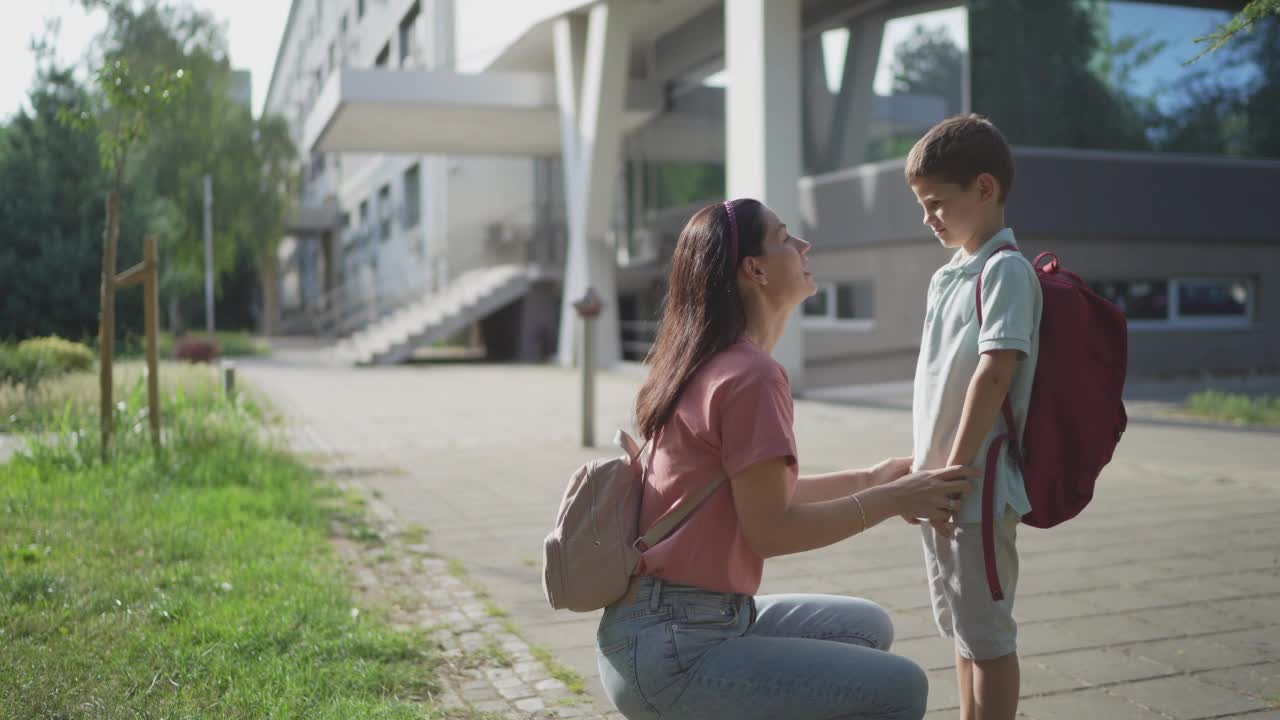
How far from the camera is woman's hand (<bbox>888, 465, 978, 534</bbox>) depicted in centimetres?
247

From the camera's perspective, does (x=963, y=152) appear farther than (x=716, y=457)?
Yes

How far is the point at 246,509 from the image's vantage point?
6.73 meters

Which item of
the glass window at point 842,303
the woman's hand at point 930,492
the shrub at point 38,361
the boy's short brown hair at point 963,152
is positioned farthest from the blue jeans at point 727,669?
the glass window at point 842,303

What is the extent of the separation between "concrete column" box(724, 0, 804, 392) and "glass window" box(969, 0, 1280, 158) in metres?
2.63

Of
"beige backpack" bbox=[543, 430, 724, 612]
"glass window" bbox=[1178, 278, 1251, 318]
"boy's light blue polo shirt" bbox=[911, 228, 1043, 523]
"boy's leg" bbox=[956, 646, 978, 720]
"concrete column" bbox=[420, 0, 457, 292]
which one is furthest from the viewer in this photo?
"concrete column" bbox=[420, 0, 457, 292]

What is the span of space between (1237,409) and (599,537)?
1104 centimetres

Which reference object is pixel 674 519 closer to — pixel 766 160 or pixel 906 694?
pixel 906 694

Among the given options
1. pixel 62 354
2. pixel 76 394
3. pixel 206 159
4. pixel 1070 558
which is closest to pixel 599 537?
pixel 1070 558

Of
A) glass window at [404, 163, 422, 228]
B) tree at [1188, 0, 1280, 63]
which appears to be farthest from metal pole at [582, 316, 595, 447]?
glass window at [404, 163, 422, 228]

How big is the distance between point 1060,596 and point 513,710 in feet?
8.30

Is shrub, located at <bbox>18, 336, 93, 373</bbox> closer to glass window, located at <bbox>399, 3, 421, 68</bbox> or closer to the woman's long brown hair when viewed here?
the woman's long brown hair

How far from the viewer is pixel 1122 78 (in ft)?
55.1

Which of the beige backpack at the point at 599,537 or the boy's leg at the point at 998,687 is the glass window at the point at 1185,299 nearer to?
the boy's leg at the point at 998,687

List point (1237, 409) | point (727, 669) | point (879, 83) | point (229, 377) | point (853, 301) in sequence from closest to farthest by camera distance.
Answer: point (727, 669) < point (229, 377) < point (1237, 409) < point (879, 83) < point (853, 301)
